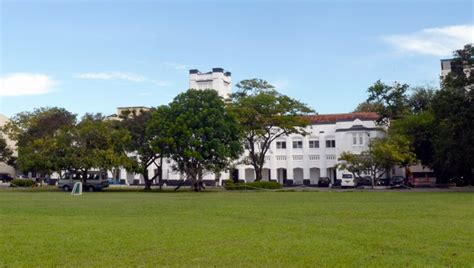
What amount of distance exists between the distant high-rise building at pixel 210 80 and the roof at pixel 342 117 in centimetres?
1378

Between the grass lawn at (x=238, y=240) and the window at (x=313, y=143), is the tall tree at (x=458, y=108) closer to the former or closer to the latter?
the grass lawn at (x=238, y=240)

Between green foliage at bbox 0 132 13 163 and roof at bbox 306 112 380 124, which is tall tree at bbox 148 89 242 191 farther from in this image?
green foliage at bbox 0 132 13 163

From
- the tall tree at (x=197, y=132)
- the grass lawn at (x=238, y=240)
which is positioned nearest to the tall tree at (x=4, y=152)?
the tall tree at (x=197, y=132)

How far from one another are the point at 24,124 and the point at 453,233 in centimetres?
7059

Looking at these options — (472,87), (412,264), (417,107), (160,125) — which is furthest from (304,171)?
(412,264)

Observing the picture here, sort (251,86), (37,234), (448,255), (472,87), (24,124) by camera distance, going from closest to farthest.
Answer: (448,255) < (37,234) < (472,87) < (251,86) < (24,124)

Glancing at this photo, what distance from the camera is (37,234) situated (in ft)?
43.4

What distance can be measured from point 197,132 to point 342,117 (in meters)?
27.7

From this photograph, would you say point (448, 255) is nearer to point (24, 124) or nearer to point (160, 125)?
point (160, 125)

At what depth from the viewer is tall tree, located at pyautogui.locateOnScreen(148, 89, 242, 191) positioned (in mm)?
48094

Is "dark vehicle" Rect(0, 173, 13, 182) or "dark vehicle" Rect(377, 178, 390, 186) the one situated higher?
"dark vehicle" Rect(0, 173, 13, 182)

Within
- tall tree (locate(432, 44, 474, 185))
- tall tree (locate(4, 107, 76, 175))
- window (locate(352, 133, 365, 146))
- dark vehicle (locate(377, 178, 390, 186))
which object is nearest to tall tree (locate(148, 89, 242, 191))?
tall tree (locate(4, 107, 76, 175))

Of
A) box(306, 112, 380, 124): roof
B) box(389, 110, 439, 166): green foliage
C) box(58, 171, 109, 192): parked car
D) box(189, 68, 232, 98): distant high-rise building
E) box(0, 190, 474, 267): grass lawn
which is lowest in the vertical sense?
box(0, 190, 474, 267): grass lawn

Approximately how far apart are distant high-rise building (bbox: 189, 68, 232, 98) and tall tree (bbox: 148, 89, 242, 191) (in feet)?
83.9
